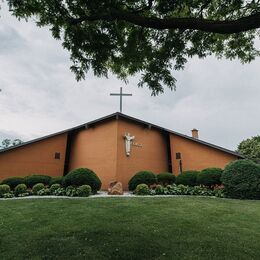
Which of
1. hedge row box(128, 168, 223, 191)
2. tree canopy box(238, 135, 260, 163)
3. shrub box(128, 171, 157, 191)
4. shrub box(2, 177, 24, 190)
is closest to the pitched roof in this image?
shrub box(2, 177, 24, 190)

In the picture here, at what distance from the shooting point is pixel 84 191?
12.6 meters

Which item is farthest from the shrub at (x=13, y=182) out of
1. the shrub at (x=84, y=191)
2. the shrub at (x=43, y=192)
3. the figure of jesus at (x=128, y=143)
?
the figure of jesus at (x=128, y=143)

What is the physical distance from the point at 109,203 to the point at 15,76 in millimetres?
7767

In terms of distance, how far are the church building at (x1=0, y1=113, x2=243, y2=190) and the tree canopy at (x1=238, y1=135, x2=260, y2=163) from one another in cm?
2006

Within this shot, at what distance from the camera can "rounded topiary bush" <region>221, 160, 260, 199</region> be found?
12117mm

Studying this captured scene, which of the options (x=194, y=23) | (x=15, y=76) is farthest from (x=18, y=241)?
(x=15, y=76)

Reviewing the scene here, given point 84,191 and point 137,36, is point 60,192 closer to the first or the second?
point 84,191

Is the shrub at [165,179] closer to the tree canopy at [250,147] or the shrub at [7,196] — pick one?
the shrub at [7,196]

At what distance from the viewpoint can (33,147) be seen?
18641mm

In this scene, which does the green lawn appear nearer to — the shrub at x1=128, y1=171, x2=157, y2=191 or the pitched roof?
the shrub at x1=128, y1=171, x2=157, y2=191

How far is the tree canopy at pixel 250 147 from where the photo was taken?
3573 cm

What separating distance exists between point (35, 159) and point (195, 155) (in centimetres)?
1085

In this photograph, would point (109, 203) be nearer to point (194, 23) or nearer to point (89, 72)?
point (89, 72)

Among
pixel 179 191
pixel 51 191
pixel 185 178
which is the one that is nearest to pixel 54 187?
pixel 51 191
